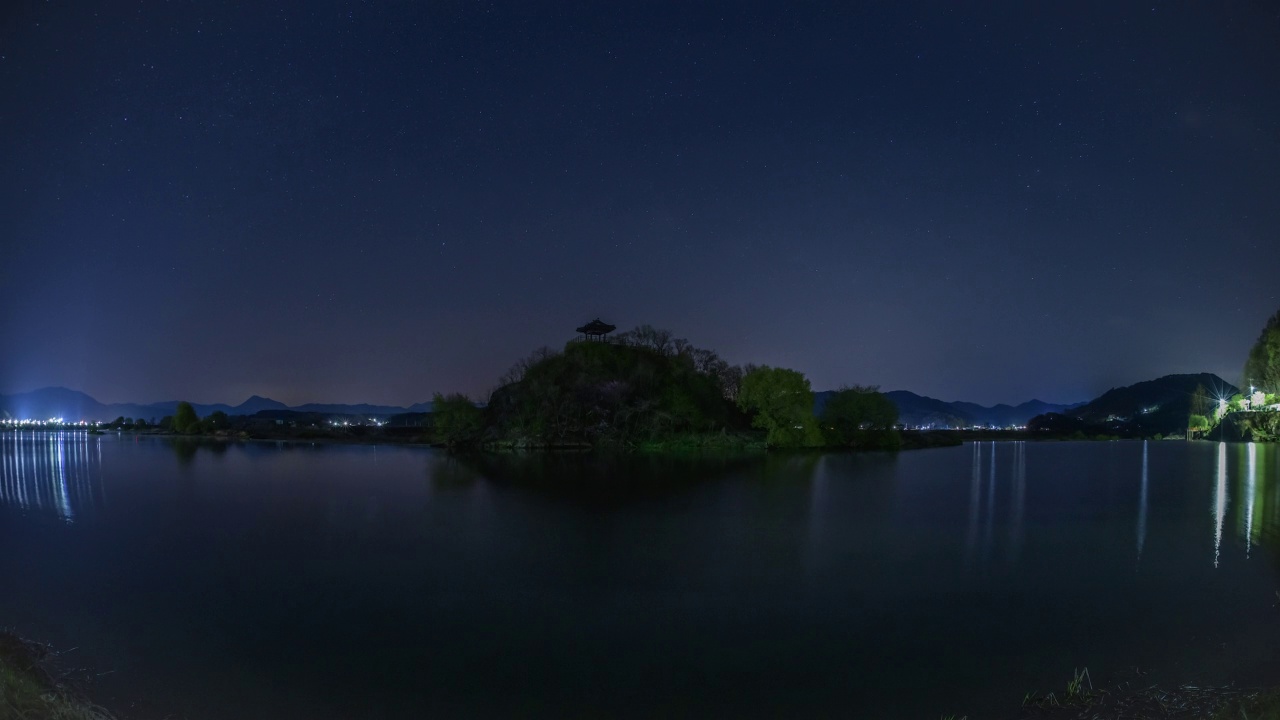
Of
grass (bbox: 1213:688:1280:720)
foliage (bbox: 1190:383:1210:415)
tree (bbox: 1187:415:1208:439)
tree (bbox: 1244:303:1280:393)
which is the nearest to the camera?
grass (bbox: 1213:688:1280:720)

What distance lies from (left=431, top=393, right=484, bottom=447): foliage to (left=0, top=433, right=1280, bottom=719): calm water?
44598 millimetres

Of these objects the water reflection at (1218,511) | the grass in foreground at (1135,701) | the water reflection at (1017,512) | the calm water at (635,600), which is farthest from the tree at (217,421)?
the grass in foreground at (1135,701)

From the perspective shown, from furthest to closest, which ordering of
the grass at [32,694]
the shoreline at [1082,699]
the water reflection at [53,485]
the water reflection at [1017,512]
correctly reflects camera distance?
the water reflection at [53,485] < the water reflection at [1017,512] < the shoreline at [1082,699] < the grass at [32,694]

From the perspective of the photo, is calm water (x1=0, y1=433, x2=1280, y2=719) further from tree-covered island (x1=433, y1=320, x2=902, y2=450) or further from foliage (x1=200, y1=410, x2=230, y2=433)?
foliage (x1=200, y1=410, x2=230, y2=433)

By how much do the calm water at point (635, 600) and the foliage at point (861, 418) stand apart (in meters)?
48.0

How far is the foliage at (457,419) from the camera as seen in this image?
73688 millimetres

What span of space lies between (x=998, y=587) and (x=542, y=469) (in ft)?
117

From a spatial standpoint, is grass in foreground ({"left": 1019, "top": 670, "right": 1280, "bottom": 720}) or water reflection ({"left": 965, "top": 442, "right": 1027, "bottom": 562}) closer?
grass in foreground ({"left": 1019, "top": 670, "right": 1280, "bottom": 720})

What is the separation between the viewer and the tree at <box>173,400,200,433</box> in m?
115

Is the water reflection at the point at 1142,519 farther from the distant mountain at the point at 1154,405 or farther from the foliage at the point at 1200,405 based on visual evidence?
the distant mountain at the point at 1154,405

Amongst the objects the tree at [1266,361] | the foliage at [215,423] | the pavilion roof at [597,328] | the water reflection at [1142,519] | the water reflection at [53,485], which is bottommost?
the foliage at [215,423]

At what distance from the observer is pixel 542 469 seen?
46500 mm

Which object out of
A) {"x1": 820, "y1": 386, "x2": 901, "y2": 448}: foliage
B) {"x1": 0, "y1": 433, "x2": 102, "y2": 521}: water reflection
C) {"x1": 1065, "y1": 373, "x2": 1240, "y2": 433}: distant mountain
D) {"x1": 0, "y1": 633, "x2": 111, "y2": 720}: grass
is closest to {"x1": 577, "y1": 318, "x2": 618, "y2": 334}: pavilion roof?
{"x1": 820, "y1": 386, "x2": 901, "y2": 448}: foliage

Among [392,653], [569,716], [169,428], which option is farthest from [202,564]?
[169,428]
